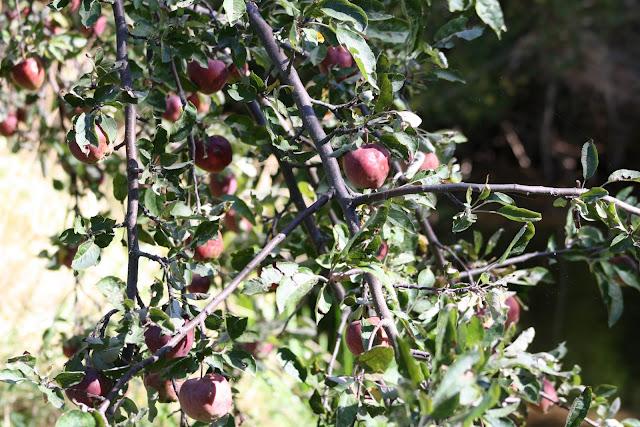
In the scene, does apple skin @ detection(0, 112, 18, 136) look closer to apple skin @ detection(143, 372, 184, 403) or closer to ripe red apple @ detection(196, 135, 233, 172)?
ripe red apple @ detection(196, 135, 233, 172)

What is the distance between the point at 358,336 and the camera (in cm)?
74

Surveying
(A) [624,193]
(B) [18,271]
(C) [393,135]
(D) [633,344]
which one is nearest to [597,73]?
(D) [633,344]

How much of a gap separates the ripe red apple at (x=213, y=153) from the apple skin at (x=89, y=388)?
288 mm

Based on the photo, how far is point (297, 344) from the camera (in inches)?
60.1

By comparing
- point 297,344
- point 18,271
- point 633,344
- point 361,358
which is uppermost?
point 361,358

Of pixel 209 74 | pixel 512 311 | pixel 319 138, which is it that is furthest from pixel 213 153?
pixel 512 311

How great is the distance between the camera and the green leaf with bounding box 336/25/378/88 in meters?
0.73

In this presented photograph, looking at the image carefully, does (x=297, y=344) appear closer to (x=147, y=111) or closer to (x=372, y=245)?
(x=147, y=111)

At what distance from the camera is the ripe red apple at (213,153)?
2.99ft

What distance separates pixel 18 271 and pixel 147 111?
158 centimetres

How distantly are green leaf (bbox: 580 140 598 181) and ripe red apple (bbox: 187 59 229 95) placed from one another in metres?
0.38

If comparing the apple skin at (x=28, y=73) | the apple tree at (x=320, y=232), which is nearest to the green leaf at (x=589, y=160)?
the apple tree at (x=320, y=232)

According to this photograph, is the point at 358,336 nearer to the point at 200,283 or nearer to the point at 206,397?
the point at 206,397

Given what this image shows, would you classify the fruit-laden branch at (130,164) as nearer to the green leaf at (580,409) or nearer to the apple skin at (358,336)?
the apple skin at (358,336)
